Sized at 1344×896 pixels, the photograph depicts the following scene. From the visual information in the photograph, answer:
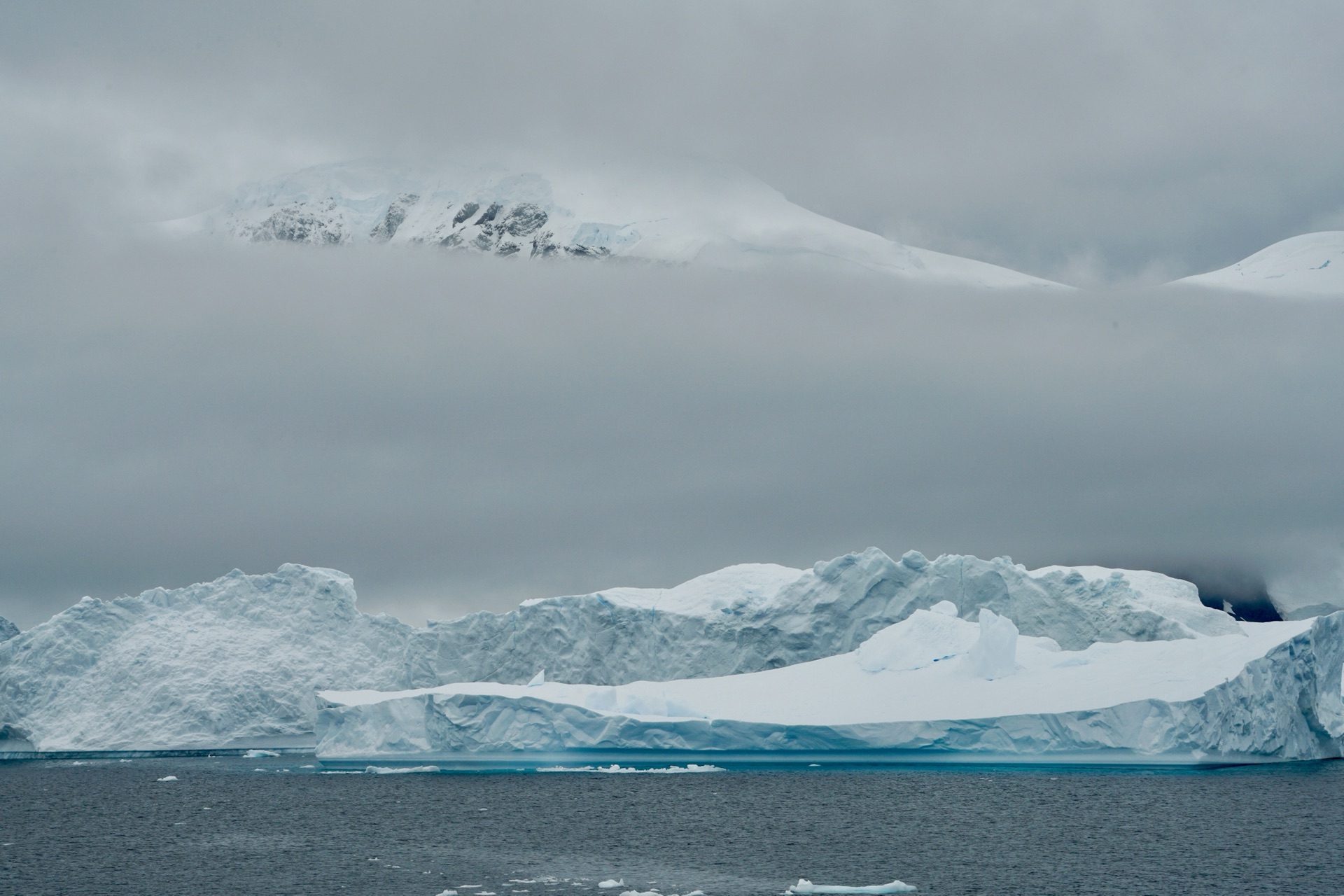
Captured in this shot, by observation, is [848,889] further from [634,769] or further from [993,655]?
[634,769]

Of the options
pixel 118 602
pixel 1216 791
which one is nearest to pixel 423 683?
pixel 118 602

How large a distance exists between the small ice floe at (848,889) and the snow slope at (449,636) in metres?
24.3

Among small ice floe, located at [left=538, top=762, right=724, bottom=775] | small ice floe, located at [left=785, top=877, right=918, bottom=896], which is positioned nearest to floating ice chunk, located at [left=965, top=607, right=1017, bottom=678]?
small ice floe, located at [left=538, top=762, right=724, bottom=775]

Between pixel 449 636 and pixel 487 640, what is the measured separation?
1698 mm

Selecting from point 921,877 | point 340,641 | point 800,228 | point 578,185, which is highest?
point 578,185

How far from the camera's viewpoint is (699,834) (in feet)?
80.8

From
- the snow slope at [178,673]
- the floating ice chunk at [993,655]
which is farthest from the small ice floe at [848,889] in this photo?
the snow slope at [178,673]

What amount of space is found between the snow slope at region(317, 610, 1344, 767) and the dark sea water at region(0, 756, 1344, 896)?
89cm

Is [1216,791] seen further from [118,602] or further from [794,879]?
[118,602]

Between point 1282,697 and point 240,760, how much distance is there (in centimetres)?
3417

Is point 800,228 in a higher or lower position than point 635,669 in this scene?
higher

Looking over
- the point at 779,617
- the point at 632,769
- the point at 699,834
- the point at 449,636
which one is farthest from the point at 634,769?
the point at 449,636

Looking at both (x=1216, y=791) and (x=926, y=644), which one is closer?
(x=1216, y=791)

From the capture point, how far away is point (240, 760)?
47.6m
